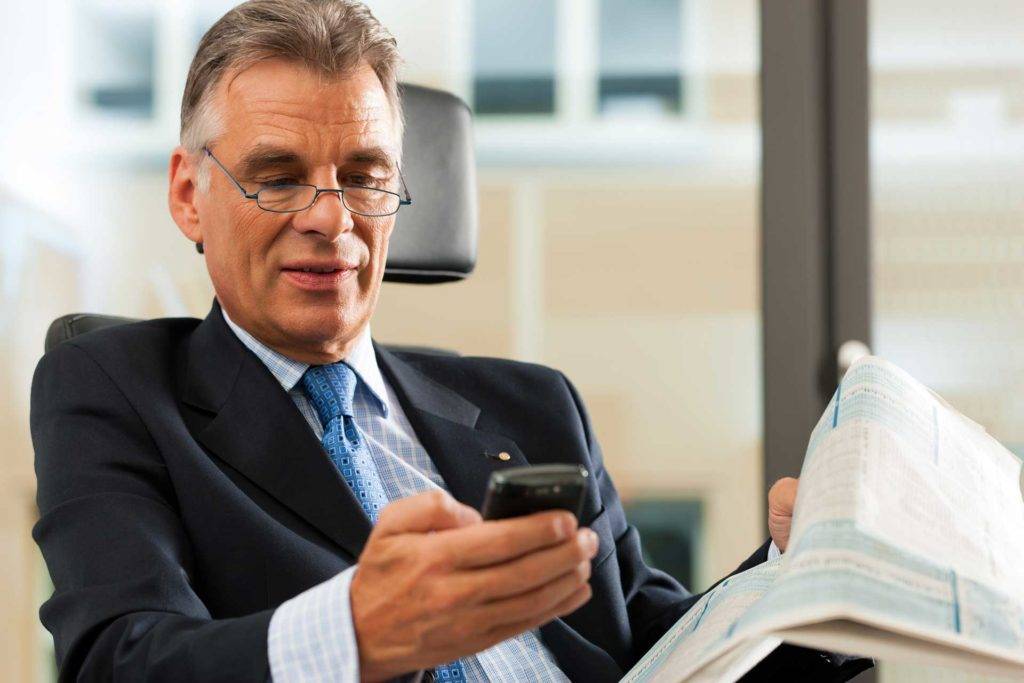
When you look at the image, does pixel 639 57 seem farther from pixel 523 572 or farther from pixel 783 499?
pixel 523 572

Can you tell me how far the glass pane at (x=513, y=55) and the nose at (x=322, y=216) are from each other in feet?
4.89

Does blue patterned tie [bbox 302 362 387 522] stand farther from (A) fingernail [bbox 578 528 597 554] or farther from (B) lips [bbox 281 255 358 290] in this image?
(A) fingernail [bbox 578 528 597 554]

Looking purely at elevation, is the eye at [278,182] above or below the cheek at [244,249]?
above

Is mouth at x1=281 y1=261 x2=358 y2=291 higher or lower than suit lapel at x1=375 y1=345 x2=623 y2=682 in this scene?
higher

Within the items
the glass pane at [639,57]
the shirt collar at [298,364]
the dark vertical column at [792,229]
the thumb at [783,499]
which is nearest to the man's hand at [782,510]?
the thumb at [783,499]

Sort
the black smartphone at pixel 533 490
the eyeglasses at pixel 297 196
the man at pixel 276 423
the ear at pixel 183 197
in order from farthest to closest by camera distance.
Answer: the ear at pixel 183 197, the eyeglasses at pixel 297 196, the man at pixel 276 423, the black smartphone at pixel 533 490

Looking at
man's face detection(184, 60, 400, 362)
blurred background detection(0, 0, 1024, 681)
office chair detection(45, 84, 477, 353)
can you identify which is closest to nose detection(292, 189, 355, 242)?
man's face detection(184, 60, 400, 362)

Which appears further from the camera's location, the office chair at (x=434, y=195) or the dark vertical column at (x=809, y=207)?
the dark vertical column at (x=809, y=207)

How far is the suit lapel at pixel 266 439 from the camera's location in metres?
1.25

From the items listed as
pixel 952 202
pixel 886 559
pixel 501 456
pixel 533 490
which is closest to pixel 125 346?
pixel 501 456

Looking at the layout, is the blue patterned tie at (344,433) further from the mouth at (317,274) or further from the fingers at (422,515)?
the fingers at (422,515)

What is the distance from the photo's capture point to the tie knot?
1408mm

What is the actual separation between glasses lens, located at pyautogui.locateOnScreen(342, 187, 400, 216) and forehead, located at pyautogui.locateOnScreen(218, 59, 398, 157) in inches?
2.1

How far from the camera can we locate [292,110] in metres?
1.35
